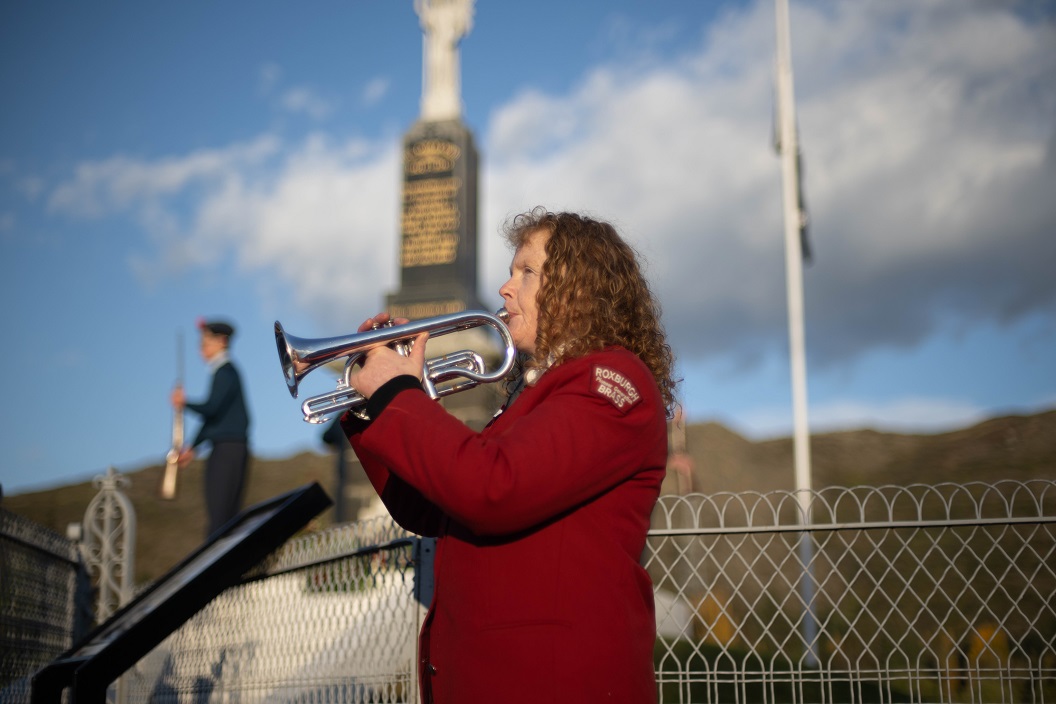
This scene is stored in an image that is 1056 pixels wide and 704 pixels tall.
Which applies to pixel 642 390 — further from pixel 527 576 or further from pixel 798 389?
pixel 798 389

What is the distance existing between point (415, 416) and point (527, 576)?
1.31 ft

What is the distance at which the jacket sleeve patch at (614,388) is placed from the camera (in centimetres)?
190

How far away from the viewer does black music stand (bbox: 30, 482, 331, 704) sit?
120 inches

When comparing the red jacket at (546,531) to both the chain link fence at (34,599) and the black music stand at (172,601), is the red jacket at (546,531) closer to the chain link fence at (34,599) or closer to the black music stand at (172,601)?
the black music stand at (172,601)

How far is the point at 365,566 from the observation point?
3.91 meters

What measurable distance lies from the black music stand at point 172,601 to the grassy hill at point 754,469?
1652cm

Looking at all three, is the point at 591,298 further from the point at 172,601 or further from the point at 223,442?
the point at 223,442

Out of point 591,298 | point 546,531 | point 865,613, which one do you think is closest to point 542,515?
point 546,531

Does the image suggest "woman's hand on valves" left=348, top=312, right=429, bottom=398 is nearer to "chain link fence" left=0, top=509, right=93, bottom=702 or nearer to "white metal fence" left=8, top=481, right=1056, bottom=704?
"white metal fence" left=8, top=481, right=1056, bottom=704

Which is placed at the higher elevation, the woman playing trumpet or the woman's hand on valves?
the woman's hand on valves

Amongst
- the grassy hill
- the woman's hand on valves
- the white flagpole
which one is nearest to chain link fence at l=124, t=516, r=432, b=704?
the woman's hand on valves

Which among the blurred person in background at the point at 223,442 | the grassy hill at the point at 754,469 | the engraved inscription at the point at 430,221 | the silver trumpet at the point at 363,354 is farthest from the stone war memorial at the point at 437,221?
the silver trumpet at the point at 363,354

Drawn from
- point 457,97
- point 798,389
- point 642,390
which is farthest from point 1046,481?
point 457,97

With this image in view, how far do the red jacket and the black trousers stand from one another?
19.4 feet
